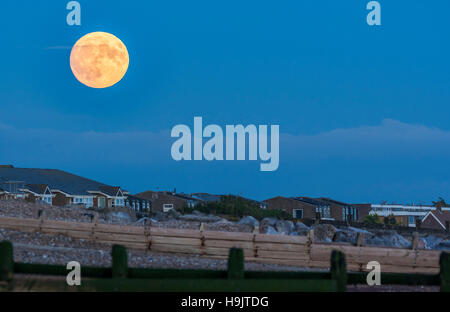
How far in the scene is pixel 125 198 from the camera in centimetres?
8025

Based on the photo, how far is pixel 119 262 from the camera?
12.9m

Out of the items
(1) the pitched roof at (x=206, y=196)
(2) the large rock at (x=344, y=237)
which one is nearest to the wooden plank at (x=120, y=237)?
(2) the large rock at (x=344, y=237)

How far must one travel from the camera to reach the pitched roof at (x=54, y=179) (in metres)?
70.3

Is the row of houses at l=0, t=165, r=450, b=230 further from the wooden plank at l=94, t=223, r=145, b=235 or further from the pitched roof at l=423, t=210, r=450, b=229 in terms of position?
the wooden plank at l=94, t=223, r=145, b=235

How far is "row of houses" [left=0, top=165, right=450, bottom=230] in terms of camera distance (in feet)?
224

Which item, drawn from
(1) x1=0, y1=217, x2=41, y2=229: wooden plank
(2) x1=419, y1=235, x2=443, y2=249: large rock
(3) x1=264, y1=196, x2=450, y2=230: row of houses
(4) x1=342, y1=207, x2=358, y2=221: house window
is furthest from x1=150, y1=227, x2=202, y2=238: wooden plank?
(4) x1=342, y1=207, x2=358, y2=221: house window

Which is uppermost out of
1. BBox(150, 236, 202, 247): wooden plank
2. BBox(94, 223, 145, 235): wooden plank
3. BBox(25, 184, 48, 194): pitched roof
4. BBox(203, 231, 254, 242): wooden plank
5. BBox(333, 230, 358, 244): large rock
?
BBox(25, 184, 48, 194): pitched roof

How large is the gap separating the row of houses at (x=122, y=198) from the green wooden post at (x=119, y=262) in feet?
Answer: 162

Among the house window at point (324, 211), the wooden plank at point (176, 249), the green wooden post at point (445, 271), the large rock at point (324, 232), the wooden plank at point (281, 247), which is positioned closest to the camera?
the green wooden post at point (445, 271)

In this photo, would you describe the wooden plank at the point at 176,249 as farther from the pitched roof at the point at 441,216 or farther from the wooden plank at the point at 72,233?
the pitched roof at the point at 441,216

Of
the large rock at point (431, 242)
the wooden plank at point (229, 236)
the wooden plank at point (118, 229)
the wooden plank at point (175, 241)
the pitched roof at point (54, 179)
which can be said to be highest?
the pitched roof at point (54, 179)

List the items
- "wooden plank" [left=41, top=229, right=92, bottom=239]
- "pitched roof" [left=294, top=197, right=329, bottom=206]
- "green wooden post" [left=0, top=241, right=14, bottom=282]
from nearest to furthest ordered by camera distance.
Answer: "green wooden post" [left=0, top=241, right=14, bottom=282] → "wooden plank" [left=41, top=229, right=92, bottom=239] → "pitched roof" [left=294, top=197, right=329, bottom=206]
